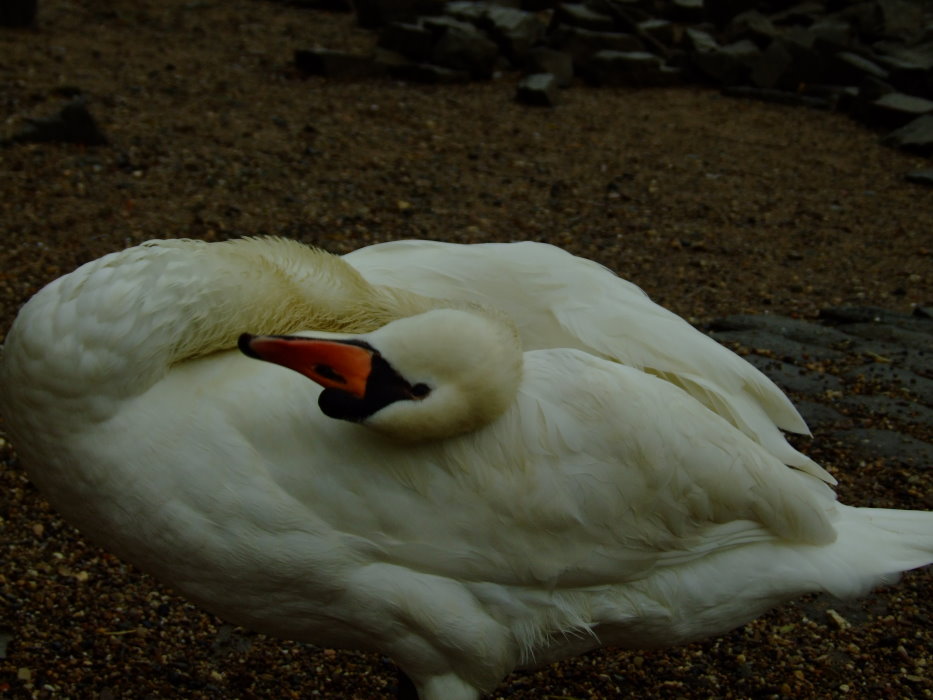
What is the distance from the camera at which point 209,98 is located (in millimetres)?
8609

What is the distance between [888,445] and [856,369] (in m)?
0.65

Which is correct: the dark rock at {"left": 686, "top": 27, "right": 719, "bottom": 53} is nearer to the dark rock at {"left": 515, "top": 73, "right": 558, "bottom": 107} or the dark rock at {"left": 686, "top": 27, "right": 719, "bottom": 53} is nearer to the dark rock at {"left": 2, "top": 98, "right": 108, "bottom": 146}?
the dark rock at {"left": 515, "top": 73, "right": 558, "bottom": 107}

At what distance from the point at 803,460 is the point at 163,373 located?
1.68 meters

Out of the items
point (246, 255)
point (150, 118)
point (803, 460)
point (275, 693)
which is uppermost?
point (246, 255)

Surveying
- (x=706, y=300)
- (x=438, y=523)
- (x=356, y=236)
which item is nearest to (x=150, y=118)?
(x=356, y=236)

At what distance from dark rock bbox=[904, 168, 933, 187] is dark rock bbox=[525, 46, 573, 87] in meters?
3.19

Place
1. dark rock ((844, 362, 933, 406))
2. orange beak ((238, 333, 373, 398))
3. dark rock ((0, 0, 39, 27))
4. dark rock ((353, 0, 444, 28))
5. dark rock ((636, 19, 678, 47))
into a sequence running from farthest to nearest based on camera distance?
dark rock ((636, 19, 678, 47))
dark rock ((353, 0, 444, 28))
dark rock ((0, 0, 39, 27))
dark rock ((844, 362, 933, 406))
orange beak ((238, 333, 373, 398))

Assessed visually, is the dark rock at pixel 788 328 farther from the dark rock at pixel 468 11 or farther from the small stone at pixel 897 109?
the dark rock at pixel 468 11

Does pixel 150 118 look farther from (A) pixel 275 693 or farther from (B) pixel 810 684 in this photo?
(B) pixel 810 684

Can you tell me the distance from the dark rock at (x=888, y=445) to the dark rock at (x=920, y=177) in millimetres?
4588

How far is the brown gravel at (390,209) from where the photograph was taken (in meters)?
3.48

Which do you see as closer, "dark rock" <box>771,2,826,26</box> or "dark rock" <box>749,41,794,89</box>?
"dark rock" <box>749,41,794,89</box>

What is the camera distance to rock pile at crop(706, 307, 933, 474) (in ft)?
14.9

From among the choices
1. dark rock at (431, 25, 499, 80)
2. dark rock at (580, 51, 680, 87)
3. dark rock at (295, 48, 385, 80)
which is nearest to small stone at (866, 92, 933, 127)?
dark rock at (580, 51, 680, 87)
